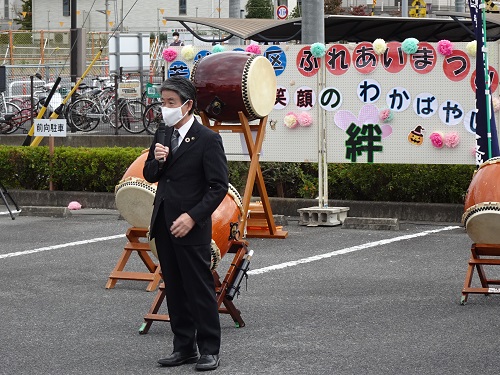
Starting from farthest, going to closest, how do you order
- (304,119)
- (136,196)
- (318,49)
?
(304,119) < (318,49) < (136,196)

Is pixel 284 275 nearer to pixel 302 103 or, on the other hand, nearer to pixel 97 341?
pixel 97 341

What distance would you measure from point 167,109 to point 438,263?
4734mm

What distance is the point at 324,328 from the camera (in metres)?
7.79

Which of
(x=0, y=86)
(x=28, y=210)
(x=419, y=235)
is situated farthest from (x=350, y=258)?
(x=0, y=86)

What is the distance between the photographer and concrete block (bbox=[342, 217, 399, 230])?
1303cm

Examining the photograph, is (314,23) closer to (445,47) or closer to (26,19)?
(445,47)

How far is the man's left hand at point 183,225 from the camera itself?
653 centimetres

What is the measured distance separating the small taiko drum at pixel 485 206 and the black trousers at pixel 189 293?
8.96 ft

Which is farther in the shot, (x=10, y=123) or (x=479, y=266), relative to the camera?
(x=10, y=123)

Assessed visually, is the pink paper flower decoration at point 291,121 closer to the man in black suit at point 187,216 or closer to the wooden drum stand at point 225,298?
the wooden drum stand at point 225,298

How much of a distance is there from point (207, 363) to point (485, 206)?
9.78 feet

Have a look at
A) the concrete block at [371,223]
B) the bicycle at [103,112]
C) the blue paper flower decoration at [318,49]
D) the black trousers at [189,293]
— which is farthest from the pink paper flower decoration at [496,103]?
the bicycle at [103,112]

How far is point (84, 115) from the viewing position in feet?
73.6

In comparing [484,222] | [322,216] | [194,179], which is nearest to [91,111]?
[322,216]
